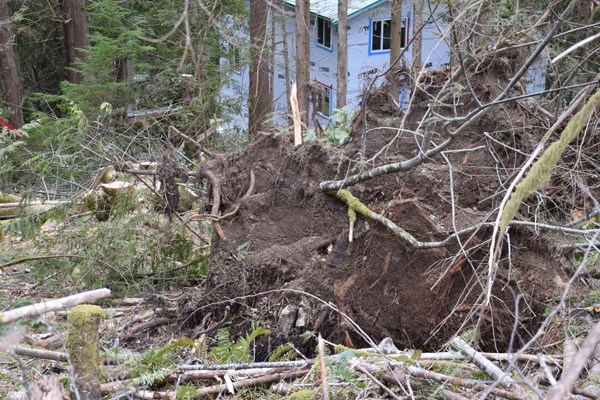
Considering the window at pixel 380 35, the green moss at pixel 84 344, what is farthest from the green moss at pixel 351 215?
the window at pixel 380 35

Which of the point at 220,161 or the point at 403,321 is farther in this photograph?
the point at 220,161

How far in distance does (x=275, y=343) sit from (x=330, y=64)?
53.7 feet

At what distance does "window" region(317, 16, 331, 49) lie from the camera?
20031 mm

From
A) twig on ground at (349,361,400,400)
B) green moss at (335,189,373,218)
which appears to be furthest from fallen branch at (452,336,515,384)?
green moss at (335,189,373,218)

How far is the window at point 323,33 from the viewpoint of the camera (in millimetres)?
20031

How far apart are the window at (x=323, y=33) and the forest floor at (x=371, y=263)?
14506 mm

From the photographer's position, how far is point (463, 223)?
5027 millimetres

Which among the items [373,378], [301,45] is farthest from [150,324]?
[301,45]

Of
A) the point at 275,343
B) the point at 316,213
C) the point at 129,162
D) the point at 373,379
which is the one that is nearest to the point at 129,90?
the point at 129,162

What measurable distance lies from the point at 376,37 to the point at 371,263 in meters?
15.0

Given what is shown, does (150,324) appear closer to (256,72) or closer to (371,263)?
(371,263)

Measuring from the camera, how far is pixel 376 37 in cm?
1891

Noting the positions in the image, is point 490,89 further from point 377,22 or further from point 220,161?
point 377,22

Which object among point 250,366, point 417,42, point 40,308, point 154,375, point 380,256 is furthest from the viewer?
point 417,42
